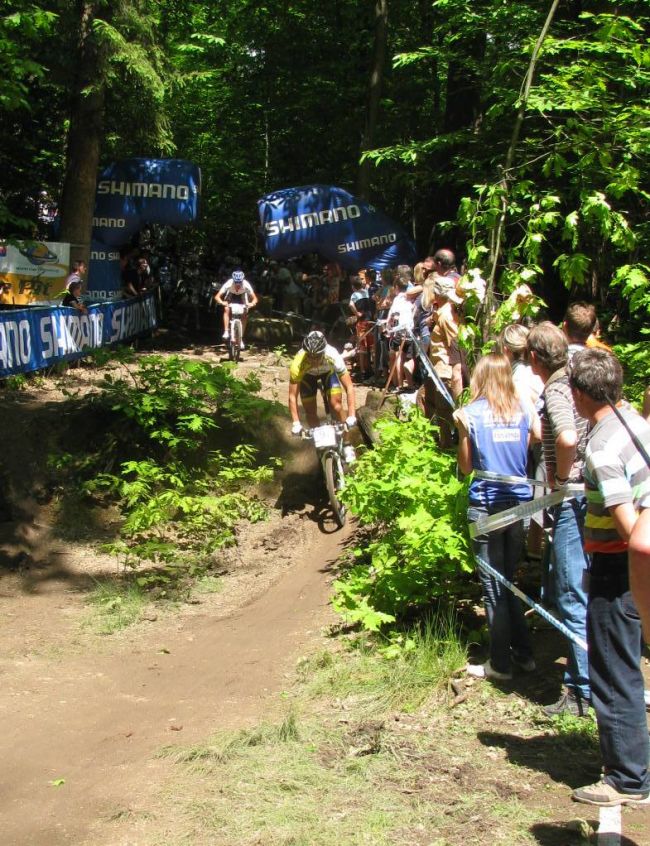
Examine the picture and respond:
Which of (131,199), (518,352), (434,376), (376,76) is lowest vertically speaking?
(434,376)

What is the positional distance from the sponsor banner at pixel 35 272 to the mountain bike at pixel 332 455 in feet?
26.2

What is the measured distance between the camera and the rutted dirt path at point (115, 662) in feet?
15.4

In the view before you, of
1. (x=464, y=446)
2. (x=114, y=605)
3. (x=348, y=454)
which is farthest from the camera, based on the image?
(x=348, y=454)

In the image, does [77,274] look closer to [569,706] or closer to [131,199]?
[131,199]

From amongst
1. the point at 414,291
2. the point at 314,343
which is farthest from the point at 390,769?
the point at 414,291

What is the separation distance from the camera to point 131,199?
1844 centimetres

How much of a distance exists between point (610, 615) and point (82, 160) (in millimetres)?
15452

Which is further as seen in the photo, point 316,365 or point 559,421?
point 316,365

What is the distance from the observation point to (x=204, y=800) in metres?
4.34

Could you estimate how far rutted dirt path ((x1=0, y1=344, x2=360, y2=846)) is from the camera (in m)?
4.68

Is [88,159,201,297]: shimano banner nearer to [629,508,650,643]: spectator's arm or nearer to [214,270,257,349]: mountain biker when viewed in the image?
[214,270,257,349]: mountain biker

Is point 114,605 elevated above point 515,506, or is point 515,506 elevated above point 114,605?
point 515,506

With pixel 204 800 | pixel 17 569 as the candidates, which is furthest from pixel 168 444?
pixel 204 800

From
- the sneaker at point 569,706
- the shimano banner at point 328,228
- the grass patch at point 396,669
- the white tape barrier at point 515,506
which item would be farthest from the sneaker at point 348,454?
the shimano banner at point 328,228
